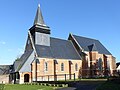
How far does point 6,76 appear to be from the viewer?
1722 inches

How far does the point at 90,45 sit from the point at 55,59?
1197cm

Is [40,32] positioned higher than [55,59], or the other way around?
[40,32]

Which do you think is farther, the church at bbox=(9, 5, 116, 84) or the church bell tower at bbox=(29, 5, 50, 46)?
the church bell tower at bbox=(29, 5, 50, 46)

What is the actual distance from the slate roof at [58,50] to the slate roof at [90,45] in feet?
7.93

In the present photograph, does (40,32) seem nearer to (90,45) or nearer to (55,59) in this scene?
(55,59)

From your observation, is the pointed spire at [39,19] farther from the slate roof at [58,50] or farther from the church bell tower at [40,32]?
the slate roof at [58,50]

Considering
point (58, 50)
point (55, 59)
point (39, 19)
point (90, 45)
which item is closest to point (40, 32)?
point (39, 19)

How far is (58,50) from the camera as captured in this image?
149 feet

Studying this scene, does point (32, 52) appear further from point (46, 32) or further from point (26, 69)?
point (46, 32)

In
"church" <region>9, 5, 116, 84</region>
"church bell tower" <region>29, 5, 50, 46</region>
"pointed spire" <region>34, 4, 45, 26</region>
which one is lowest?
"church" <region>9, 5, 116, 84</region>

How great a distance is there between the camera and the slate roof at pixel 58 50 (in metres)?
42.1

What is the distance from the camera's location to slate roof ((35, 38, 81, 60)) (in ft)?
138

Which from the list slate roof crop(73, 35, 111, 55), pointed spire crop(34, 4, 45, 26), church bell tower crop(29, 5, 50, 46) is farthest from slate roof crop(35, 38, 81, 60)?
pointed spire crop(34, 4, 45, 26)

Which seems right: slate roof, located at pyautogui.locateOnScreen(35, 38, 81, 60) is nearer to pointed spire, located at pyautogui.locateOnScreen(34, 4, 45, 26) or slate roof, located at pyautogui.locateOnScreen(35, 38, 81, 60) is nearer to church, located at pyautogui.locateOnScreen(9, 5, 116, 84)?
church, located at pyautogui.locateOnScreen(9, 5, 116, 84)
